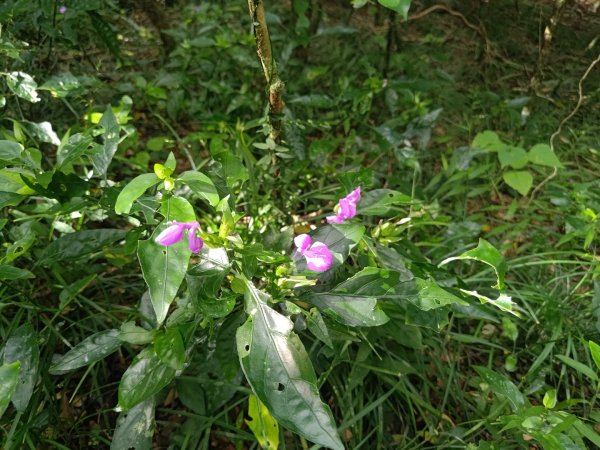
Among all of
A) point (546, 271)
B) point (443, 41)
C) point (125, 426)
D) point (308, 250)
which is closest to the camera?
point (308, 250)

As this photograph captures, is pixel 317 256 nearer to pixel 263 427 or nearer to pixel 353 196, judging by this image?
pixel 353 196

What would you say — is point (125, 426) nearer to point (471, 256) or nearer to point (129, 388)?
point (129, 388)

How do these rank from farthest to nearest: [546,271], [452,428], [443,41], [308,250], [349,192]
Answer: [443,41], [546,271], [452,428], [349,192], [308,250]

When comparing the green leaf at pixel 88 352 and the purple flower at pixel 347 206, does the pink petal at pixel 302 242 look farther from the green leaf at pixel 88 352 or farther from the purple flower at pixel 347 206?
the green leaf at pixel 88 352

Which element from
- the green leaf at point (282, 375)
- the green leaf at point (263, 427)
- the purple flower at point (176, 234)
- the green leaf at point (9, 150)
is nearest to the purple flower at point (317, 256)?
the green leaf at point (282, 375)

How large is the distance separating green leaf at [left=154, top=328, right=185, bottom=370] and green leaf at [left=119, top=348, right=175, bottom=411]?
59 mm

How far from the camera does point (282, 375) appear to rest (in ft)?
3.09

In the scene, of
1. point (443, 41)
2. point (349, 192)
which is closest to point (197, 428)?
point (349, 192)

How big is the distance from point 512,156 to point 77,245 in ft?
5.82

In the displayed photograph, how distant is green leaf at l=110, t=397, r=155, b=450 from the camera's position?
1.20 metres

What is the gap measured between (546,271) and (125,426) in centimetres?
181

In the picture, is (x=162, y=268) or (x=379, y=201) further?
(x=379, y=201)

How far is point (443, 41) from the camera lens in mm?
3158

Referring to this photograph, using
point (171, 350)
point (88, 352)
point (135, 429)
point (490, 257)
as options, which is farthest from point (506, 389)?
point (88, 352)
